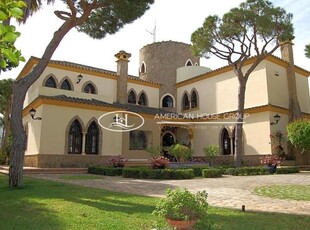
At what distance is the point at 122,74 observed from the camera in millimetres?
26203

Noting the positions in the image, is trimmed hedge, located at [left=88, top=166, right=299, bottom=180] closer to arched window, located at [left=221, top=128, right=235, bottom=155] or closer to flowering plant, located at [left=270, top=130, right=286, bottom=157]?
flowering plant, located at [left=270, top=130, right=286, bottom=157]

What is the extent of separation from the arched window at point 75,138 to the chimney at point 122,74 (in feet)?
20.4

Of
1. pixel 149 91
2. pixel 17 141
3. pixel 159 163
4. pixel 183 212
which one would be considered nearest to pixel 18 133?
pixel 17 141

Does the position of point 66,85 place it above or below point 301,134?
above

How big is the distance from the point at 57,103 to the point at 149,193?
12291 millimetres

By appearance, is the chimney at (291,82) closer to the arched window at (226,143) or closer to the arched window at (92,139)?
the arched window at (226,143)

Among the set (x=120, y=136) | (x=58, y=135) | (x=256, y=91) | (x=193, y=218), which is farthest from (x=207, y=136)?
(x=193, y=218)

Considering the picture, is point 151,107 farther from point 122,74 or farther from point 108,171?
point 108,171

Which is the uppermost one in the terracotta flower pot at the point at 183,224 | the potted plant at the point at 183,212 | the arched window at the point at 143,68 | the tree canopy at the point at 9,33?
the arched window at the point at 143,68

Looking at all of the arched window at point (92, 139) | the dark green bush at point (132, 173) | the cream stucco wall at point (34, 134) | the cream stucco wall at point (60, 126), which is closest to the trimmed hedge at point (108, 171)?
the dark green bush at point (132, 173)

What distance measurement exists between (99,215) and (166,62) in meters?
26.3

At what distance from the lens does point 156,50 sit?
31.4 m

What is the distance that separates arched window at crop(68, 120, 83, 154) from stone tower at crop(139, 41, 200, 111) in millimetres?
11835

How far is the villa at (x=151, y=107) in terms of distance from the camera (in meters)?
19.5
